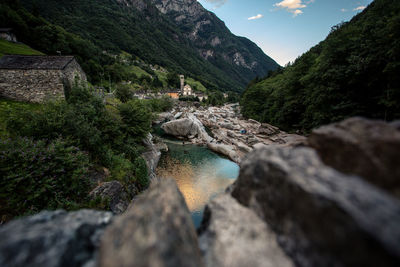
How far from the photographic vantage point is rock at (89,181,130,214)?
24.0 feet

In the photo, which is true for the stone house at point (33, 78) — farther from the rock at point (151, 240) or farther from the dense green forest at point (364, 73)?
the dense green forest at point (364, 73)

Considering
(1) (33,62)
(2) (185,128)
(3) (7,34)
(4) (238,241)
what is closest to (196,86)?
(2) (185,128)

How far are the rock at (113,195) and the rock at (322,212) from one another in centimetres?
788

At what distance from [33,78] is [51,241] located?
17521mm

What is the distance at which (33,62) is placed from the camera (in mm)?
12648

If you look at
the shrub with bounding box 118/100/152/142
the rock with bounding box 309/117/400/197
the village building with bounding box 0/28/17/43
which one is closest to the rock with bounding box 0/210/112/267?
the rock with bounding box 309/117/400/197

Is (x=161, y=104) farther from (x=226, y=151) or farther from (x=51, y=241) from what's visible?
(x=51, y=241)

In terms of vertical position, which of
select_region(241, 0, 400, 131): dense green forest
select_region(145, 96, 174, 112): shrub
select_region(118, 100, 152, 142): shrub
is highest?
select_region(241, 0, 400, 131): dense green forest

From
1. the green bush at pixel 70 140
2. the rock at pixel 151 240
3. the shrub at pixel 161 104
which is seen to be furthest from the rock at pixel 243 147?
the shrub at pixel 161 104

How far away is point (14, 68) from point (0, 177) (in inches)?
502

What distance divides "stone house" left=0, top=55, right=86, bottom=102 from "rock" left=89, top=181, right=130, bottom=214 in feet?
32.3

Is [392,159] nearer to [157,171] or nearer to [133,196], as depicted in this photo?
[133,196]

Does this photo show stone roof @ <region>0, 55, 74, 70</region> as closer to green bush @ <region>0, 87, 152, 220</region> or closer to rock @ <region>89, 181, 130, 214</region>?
green bush @ <region>0, 87, 152, 220</region>

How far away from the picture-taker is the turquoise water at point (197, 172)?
1367 centimetres
